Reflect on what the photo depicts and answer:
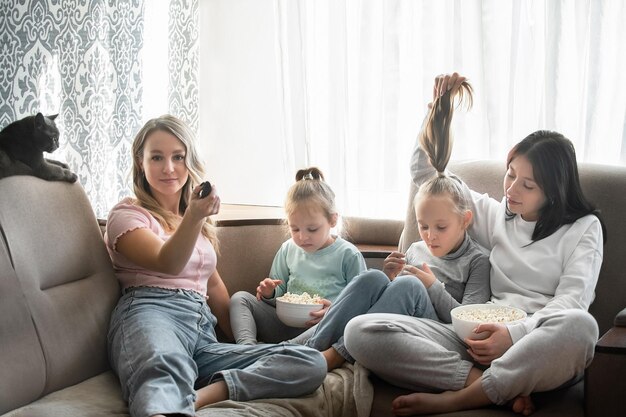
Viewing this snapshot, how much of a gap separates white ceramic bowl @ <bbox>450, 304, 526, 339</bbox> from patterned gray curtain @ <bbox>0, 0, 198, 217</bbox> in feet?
5.65

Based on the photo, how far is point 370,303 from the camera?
2324mm

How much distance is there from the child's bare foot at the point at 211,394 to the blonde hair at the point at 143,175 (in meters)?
0.55

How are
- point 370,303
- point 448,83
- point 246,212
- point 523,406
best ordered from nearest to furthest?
point 523,406
point 370,303
point 448,83
point 246,212

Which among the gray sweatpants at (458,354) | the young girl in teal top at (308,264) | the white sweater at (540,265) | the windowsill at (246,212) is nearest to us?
the gray sweatpants at (458,354)

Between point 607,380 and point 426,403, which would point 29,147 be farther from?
point 607,380

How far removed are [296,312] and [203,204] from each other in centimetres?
53

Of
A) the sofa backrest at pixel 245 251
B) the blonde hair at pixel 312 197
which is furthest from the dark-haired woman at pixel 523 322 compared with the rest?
the sofa backrest at pixel 245 251

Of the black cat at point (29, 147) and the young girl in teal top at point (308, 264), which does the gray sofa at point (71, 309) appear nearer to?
the black cat at point (29, 147)

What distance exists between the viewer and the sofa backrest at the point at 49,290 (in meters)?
1.89

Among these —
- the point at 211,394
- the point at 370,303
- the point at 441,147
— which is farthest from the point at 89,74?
the point at 211,394

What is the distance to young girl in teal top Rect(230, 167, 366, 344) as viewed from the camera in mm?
2572

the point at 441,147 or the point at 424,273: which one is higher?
the point at 441,147

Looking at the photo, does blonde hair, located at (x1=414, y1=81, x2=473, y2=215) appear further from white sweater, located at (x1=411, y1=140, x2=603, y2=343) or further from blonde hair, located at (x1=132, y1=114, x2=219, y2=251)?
blonde hair, located at (x1=132, y1=114, x2=219, y2=251)

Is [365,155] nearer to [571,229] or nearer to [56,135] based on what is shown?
[571,229]
